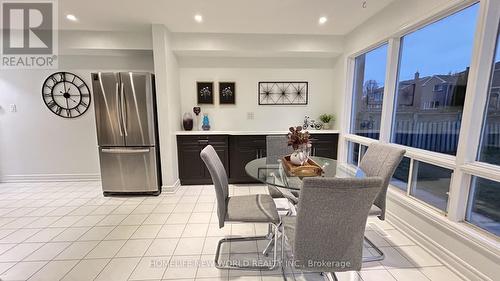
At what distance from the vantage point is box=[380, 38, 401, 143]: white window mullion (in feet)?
8.37

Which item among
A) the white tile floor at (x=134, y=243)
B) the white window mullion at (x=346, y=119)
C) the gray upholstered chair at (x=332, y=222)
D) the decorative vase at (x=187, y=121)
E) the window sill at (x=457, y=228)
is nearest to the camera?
the gray upholstered chair at (x=332, y=222)

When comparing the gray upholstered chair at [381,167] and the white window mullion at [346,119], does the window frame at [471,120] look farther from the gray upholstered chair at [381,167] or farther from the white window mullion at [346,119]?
the white window mullion at [346,119]

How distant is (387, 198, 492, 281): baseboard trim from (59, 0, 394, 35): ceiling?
248cm

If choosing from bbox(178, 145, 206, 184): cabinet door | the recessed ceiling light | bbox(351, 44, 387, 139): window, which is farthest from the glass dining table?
the recessed ceiling light

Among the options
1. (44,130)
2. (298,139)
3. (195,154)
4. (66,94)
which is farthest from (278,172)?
(44,130)

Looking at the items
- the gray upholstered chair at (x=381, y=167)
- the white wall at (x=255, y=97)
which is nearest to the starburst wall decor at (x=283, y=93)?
the white wall at (x=255, y=97)

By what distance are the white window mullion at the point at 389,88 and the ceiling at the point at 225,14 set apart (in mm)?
523

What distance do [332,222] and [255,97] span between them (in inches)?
125

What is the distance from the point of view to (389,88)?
2.62 meters

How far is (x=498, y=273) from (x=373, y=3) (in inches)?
106

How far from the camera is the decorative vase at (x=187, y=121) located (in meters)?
3.85

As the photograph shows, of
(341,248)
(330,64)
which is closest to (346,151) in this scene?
(330,64)

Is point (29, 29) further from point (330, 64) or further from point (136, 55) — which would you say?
point (330, 64)

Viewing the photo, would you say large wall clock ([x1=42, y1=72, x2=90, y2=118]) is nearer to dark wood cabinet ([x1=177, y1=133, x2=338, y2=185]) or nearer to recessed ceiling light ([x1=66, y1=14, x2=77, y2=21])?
recessed ceiling light ([x1=66, y1=14, x2=77, y2=21])
